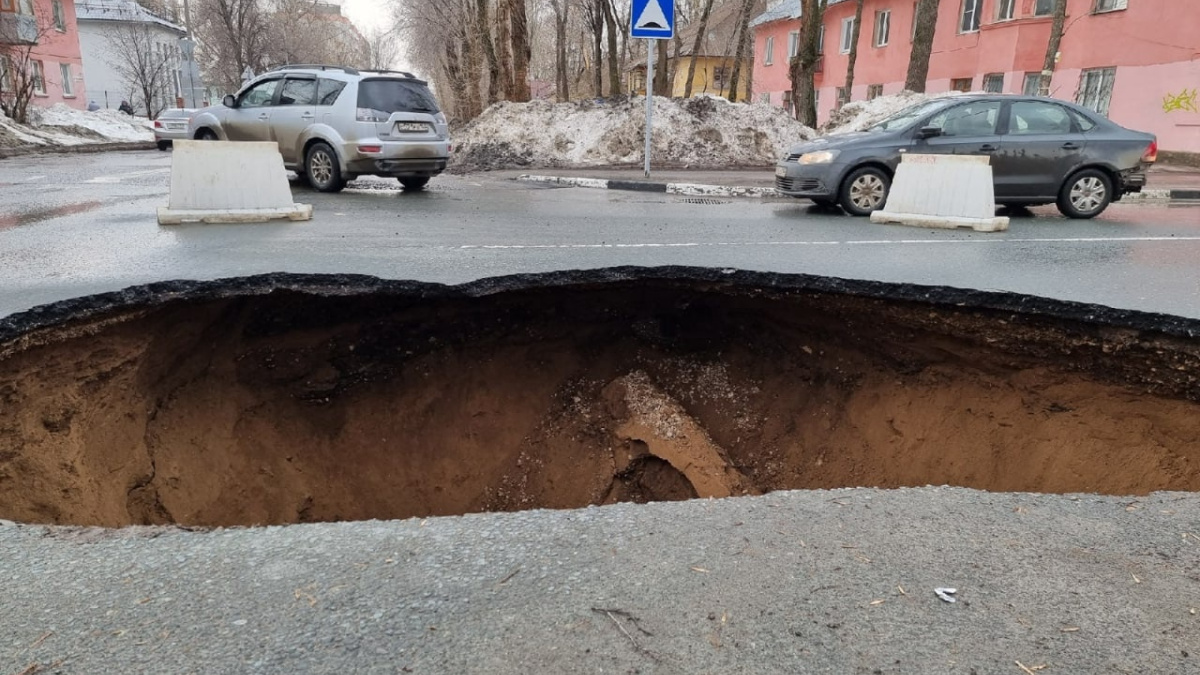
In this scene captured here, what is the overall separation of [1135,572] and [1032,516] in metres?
0.35

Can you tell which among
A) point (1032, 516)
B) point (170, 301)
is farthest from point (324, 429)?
point (1032, 516)

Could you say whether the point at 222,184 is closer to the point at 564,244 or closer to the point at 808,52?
the point at 564,244

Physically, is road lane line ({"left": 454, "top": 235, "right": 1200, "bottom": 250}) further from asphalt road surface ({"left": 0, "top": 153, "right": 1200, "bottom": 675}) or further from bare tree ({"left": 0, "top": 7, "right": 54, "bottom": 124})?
bare tree ({"left": 0, "top": 7, "right": 54, "bottom": 124})

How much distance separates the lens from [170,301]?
4664 mm

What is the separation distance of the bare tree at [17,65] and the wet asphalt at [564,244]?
17.9m

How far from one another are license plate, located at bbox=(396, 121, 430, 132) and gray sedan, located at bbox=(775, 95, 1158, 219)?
601cm

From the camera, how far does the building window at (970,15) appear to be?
87.6ft

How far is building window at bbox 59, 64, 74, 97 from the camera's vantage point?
3712 cm

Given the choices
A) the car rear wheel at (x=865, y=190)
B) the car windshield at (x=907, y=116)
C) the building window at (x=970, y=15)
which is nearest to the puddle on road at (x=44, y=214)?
the car rear wheel at (x=865, y=190)

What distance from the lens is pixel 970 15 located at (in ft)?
88.7

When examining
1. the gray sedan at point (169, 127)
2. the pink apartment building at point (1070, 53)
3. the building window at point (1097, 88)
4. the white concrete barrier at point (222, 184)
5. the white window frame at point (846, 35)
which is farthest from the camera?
the white window frame at point (846, 35)

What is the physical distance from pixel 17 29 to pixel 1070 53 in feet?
116

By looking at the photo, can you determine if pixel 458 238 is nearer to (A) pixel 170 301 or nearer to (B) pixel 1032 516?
(A) pixel 170 301

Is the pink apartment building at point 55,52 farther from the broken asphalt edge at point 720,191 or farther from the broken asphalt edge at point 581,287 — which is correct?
the broken asphalt edge at point 581,287
